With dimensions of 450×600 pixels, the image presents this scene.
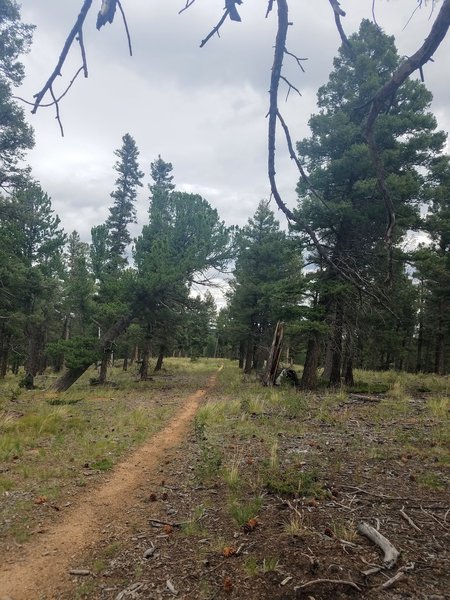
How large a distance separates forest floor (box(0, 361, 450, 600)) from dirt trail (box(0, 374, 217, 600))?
0.06ft

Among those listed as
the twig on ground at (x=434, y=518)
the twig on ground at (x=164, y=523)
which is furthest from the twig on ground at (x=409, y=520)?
the twig on ground at (x=164, y=523)

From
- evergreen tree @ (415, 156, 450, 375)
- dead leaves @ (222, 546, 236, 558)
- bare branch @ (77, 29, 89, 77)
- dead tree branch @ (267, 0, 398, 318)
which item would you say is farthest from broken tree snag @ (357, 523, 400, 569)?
evergreen tree @ (415, 156, 450, 375)

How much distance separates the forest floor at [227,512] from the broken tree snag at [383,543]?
0.20 feet

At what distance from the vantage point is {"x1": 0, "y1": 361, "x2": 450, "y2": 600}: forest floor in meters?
3.45

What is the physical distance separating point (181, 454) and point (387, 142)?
42.5ft

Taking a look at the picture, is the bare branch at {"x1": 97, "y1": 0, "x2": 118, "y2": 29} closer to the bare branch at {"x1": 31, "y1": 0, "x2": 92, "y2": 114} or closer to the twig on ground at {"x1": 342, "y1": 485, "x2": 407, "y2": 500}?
the bare branch at {"x1": 31, "y1": 0, "x2": 92, "y2": 114}

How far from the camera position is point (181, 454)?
310 inches

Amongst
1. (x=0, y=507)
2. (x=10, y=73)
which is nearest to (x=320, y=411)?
(x=0, y=507)

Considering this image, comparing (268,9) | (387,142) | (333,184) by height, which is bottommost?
(268,9)

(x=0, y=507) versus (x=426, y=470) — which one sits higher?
(x=426, y=470)

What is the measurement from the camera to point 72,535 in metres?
4.70

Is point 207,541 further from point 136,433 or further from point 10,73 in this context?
point 10,73

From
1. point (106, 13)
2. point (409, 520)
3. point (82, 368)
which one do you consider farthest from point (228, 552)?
point (82, 368)

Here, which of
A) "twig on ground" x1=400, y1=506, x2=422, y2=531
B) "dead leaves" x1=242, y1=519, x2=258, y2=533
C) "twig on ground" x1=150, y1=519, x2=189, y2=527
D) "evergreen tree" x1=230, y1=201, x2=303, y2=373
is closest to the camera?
"twig on ground" x1=400, y1=506, x2=422, y2=531
